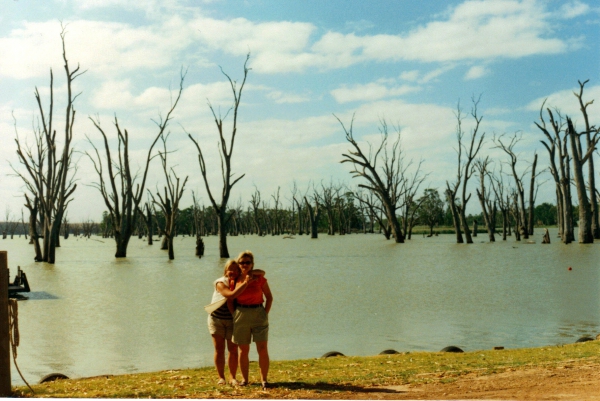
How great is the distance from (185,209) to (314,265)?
9175cm

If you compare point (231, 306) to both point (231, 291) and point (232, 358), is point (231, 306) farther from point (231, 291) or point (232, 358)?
point (232, 358)

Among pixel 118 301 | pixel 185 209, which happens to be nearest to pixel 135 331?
pixel 118 301

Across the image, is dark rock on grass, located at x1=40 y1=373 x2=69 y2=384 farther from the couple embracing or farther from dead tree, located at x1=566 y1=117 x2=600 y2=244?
dead tree, located at x1=566 y1=117 x2=600 y2=244

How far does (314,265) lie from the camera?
93.4ft

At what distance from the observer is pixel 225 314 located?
20.4ft

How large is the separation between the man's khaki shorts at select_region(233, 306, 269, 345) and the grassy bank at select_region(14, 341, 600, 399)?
47 cm

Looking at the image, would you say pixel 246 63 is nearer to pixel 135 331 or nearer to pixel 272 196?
pixel 135 331

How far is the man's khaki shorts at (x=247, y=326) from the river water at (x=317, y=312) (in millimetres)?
3391

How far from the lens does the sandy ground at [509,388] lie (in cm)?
556

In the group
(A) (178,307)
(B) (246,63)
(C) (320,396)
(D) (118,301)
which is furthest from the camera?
(B) (246,63)

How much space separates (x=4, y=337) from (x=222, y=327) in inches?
76.4

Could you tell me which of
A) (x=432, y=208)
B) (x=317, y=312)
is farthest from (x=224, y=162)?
(x=432, y=208)

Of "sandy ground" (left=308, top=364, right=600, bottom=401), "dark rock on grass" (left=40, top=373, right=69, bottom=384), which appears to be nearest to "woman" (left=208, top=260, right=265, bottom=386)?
"sandy ground" (left=308, top=364, right=600, bottom=401)

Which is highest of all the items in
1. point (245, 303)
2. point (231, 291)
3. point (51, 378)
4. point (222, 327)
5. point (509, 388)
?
point (231, 291)
